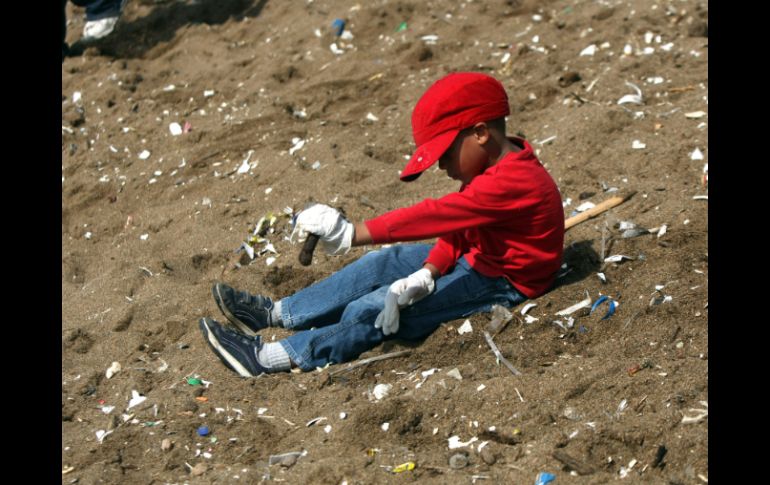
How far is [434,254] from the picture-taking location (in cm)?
383

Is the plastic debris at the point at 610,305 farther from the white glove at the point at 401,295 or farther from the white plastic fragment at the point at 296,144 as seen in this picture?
the white plastic fragment at the point at 296,144

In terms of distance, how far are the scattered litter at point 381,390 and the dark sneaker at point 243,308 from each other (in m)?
0.73

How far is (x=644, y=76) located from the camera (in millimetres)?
5500

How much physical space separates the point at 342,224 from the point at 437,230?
1.17 ft

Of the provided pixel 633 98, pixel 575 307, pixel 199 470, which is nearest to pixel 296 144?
pixel 633 98

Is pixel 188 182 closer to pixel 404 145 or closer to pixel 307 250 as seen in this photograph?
pixel 404 145

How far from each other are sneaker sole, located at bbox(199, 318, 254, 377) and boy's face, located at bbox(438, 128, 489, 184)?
117 centimetres

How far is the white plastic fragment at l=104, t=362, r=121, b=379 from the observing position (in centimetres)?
395

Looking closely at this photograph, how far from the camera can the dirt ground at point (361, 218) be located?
3035 mm

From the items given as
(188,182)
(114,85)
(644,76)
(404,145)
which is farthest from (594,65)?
(114,85)

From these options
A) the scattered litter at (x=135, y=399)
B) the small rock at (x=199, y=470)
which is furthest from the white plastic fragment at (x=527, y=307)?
the scattered litter at (x=135, y=399)

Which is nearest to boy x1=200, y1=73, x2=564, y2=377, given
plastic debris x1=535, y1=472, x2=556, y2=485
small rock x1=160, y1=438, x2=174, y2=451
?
small rock x1=160, y1=438, x2=174, y2=451

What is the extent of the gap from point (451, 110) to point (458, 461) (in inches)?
51.8

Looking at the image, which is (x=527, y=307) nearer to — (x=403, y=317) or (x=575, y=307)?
(x=575, y=307)
